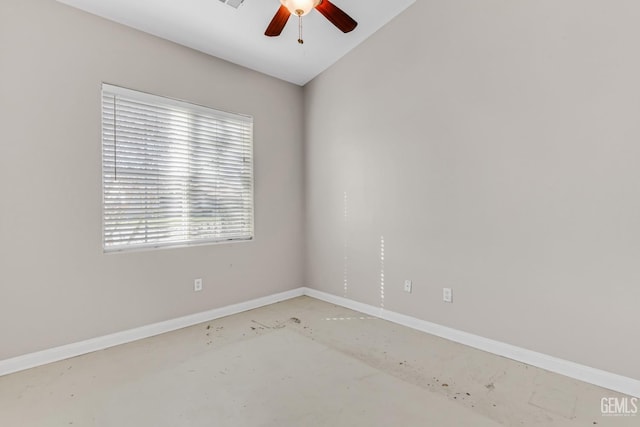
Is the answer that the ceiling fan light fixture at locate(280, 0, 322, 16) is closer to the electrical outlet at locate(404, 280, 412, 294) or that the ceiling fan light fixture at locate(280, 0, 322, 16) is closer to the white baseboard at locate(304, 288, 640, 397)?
the electrical outlet at locate(404, 280, 412, 294)

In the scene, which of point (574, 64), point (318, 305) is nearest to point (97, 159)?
point (318, 305)

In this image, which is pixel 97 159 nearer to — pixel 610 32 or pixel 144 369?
pixel 144 369

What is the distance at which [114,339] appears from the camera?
2680 millimetres

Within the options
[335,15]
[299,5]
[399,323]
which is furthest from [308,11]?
[399,323]

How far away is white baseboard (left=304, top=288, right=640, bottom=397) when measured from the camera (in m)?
2.01

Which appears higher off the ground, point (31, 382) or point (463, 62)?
point (463, 62)

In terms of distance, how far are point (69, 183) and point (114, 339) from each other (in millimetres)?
1335

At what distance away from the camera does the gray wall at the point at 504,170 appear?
6.64 ft

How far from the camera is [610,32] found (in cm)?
201

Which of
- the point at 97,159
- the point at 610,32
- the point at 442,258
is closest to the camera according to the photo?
the point at 610,32

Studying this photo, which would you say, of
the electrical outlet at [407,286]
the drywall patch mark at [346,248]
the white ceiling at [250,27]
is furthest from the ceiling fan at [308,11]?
the electrical outlet at [407,286]

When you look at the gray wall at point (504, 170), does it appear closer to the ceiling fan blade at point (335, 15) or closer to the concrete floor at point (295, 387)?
the concrete floor at point (295, 387)

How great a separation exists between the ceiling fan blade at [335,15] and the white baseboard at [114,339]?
289 cm

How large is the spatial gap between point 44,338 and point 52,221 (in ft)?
2.89
